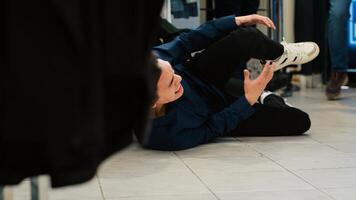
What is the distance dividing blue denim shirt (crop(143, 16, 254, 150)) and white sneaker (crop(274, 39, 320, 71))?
10.2 inches

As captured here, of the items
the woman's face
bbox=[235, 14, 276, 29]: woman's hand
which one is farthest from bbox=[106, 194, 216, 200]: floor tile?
bbox=[235, 14, 276, 29]: woman's hand

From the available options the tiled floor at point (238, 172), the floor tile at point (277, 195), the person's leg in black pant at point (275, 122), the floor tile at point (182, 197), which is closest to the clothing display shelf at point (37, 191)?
the tiled floor at point (238, 172)

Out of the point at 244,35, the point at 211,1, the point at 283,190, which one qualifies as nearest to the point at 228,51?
the point at 244,35

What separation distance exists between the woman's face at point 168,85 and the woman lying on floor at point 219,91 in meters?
0.13

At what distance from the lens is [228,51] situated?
2.31 metres

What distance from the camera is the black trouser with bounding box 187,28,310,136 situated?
90.6 inches

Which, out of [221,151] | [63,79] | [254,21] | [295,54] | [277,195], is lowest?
[221,151]

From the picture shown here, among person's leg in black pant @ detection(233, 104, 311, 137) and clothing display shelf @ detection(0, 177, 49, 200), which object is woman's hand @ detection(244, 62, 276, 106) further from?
clothing display shelf @ detection(0, 177, 49, 200)

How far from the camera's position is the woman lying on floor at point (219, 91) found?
213 centimetres

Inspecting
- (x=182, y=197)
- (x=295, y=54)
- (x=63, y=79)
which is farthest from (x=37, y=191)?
(x=295, y=54)

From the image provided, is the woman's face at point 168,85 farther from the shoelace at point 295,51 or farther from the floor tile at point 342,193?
the shoelace at point 295,51

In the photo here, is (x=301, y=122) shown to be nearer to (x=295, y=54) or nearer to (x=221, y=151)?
(x=295, y=54)

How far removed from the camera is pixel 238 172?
1846 millimetres

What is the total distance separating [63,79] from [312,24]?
12.5ft
